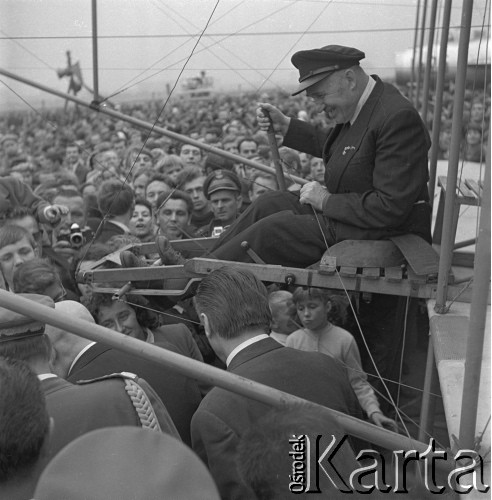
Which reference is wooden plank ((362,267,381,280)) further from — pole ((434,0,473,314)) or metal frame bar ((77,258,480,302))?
pole ((434,0,473,314))

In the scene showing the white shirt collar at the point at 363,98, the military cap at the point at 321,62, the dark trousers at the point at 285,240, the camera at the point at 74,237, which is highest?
the military cap at the point at 321,62

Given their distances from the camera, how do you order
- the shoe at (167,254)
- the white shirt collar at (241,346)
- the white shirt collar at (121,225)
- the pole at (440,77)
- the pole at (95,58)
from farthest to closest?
the pole at (95,58), the white shirt collar at (121,225), the pole at (440,77), the shoe at (167,254), the white shirt collar at (241,346)

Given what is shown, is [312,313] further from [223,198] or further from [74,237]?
[74,237]

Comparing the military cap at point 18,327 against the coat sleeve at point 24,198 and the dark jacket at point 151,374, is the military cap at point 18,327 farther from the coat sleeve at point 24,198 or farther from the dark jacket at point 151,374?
the coat sleeve at point 24,198

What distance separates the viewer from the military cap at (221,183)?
217 inches

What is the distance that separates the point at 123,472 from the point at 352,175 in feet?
8.70

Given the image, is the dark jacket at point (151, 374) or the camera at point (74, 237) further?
the camera at point (74, 237)

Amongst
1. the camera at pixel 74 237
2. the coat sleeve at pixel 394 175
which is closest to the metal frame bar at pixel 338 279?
the coat sleeve at pixel 394 175

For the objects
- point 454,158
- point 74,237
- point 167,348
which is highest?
point 454,158

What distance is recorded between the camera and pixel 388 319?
4.56 meters

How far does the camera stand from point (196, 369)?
8.52 ft

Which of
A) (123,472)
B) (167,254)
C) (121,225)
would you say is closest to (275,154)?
(167,254)

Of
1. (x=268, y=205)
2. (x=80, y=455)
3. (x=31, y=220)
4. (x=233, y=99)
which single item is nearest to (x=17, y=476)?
(x=80, y=455)

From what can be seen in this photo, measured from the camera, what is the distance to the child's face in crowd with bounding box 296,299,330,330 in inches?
173
